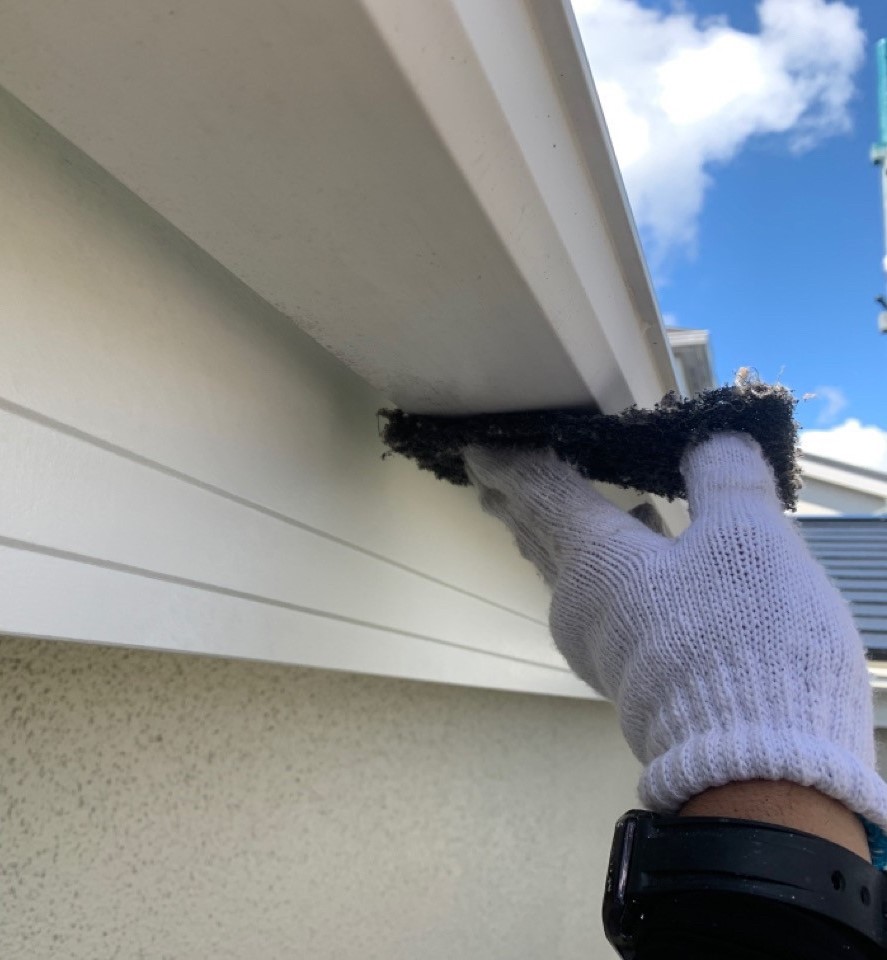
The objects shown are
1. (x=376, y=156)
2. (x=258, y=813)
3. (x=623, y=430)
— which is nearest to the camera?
(x=376, y=156)

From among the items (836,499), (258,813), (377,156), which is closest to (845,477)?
(836,499)

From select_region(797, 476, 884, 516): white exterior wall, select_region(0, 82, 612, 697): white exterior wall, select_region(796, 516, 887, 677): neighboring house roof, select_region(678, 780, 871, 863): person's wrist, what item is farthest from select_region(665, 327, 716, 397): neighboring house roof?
select_region(797, 476, 884, 516): white exterior wall

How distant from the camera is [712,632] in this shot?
925 millimetres

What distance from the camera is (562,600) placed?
1146 millimetres

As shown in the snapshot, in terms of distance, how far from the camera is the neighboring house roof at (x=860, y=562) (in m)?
3.25

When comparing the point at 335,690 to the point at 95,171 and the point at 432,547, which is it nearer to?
the point at 432,547

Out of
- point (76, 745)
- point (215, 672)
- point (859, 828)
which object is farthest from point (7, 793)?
point (859, 828)

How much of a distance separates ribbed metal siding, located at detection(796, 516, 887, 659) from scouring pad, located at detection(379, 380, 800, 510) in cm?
166

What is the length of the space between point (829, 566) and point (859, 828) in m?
3.76

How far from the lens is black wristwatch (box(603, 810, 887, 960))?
740 mm

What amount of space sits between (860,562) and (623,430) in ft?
12.4

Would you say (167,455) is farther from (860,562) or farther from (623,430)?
(860,562)

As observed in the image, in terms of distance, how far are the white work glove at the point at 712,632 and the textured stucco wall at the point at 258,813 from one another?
65 centimetres

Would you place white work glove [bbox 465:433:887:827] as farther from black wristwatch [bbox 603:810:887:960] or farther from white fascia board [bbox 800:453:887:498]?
white fascia board [bbox 800:453:887:498]
